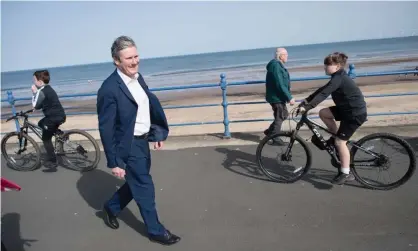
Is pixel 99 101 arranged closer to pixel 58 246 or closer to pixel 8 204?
pixel 58 246

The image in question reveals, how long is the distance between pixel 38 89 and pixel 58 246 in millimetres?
2616

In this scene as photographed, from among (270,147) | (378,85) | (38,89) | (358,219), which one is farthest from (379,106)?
(38,89)

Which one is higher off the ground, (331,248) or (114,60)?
(114,60)

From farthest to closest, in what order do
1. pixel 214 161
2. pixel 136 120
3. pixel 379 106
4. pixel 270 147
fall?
pixel 379 106 → pixel 214 161 → pixel 270 147 → pixel 136 120

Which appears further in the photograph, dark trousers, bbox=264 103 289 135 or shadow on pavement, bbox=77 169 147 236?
dark trousers, bbox=264 103 289 135

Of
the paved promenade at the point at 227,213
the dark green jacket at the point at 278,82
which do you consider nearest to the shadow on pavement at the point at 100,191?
the paved promenade at the point at 227,213

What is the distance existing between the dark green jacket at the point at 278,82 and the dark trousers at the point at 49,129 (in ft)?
11.5

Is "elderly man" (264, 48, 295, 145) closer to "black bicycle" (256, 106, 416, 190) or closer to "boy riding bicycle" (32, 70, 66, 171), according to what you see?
"black bicycle" (256, 106, 416, 190)

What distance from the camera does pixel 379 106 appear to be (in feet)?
41.1

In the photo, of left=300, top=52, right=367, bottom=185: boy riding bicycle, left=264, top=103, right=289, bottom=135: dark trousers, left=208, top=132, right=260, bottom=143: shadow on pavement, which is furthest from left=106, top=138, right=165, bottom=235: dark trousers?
left=208, top=132, right=260, bottom=143: shadow on pavement

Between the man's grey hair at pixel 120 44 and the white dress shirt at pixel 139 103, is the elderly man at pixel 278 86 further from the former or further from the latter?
the man's grey hair at pixel 120 44

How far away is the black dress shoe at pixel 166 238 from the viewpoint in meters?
2.95

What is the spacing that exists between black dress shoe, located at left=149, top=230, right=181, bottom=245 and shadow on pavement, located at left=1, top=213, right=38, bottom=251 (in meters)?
Answer: 1.39

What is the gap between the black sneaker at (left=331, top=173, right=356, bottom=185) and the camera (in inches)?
146
